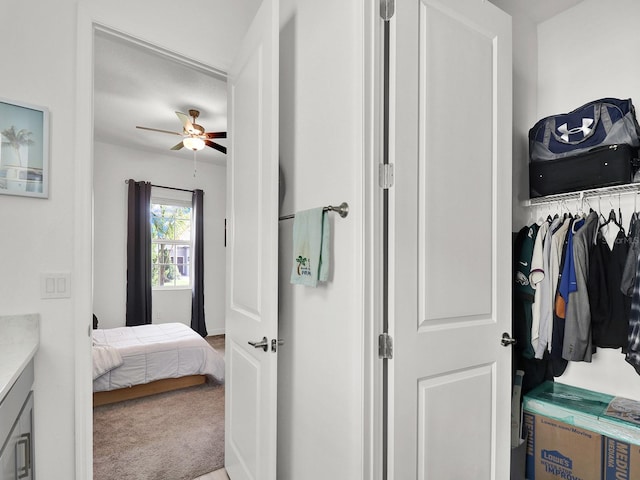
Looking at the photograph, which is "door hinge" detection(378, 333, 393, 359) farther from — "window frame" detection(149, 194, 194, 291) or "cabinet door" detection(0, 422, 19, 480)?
"window frame" detection(149, 194, 194, 291)

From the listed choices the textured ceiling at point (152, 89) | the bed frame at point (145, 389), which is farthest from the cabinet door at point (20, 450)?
the bed frame at point (145, 389)

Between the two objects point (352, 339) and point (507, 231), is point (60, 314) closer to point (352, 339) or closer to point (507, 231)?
point (352, 339)

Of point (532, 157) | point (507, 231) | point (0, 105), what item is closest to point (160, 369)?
point (0, 105)

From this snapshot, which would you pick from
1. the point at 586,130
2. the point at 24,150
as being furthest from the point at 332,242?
the point at 586,130

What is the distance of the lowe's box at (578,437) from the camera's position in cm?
163

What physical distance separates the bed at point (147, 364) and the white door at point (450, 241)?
2.61 meters

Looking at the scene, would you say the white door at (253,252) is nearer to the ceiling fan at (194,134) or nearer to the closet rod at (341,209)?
the closet rod at (341,209)

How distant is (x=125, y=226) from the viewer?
5098mm

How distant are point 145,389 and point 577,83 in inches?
157

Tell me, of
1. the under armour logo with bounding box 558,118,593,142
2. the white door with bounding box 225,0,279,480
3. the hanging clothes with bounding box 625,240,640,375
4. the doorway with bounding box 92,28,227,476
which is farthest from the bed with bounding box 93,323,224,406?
the under armour logo with bounding box 558,118,593,142

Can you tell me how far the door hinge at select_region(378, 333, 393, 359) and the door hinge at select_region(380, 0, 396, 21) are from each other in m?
1.12

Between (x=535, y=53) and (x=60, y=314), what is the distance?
3043 millimetres

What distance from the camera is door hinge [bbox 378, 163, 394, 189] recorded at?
1.26 metres

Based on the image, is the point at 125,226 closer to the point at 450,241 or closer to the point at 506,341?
the point at 450,241
